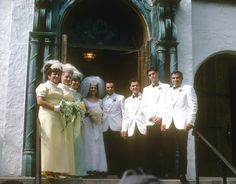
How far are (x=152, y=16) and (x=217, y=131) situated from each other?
105 inches

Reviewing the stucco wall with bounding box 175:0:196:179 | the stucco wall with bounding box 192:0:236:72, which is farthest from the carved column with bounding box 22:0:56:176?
the stucco wall with bounding box 192:0:236:72

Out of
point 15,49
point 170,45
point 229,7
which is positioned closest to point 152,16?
point 170,45

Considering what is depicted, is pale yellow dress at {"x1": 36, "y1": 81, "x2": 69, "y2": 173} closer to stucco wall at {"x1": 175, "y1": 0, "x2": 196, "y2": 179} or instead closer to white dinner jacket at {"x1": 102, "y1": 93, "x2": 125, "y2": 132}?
white dinner jacket at {"x1": 102, "y1": 93, "x2": 125, "y2": 132}

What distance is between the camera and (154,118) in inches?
286

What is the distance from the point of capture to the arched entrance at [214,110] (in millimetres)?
A: 9430

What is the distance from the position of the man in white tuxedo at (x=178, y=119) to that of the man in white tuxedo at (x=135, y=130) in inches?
16.6

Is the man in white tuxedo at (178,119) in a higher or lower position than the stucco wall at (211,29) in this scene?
lower

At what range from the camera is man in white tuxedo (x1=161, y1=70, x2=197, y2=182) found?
700 centimetres

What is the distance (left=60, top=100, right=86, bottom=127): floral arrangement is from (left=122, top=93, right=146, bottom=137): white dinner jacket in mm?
868

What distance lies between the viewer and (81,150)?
7.00m

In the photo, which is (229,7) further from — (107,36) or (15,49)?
(15,49)

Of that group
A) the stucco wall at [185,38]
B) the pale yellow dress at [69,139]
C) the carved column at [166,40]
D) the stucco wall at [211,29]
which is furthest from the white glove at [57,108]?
the stucco wall at [211,29]

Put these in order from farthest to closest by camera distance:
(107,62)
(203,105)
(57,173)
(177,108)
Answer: (107,62) < (203,105) < (177,108) < (57,173)

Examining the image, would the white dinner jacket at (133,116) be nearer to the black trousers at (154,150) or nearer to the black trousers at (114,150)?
the black trousers at (154,150)
